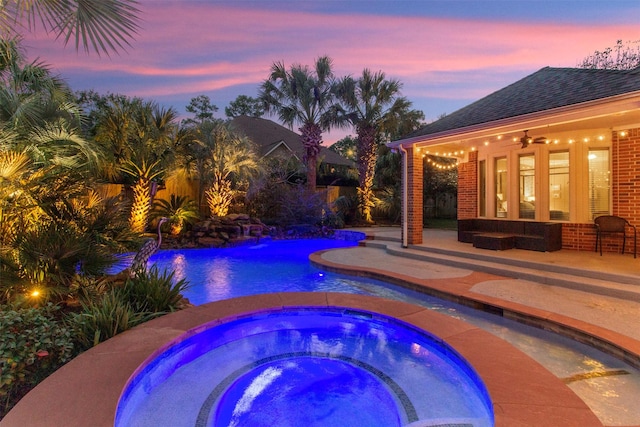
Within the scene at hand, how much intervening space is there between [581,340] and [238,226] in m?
11.2

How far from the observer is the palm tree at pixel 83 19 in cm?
307

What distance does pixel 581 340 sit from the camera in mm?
3695

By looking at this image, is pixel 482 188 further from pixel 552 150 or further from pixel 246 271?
pixel 246 271

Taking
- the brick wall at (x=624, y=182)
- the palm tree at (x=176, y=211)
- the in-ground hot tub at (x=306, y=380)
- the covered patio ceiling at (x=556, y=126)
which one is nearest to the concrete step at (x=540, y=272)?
the brick wall at (x=624, y=182)

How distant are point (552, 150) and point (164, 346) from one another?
964cm

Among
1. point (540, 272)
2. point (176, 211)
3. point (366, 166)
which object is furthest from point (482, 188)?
point (176, 211)

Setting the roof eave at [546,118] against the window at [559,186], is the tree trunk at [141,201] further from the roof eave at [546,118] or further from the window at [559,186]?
the window at [559,186]

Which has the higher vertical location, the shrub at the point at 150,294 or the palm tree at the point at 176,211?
the palm tree at the point at 176,211

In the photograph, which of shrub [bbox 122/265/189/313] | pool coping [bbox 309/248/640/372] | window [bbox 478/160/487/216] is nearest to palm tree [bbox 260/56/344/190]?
window [bbox 478/160/487/216]

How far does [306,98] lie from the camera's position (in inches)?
Answer: 608

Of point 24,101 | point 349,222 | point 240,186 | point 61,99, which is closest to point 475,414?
point 24,101

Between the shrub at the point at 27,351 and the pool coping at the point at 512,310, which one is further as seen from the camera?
the pool coping at the point at 512,310

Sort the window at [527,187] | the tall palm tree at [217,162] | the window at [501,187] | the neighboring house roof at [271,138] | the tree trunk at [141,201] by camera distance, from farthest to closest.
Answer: the neighboring house roof at [271,138]
the tall palm tree at [217,162]
the tree trunk at [141,201]
the window at [501,187]
the window at [527,187]

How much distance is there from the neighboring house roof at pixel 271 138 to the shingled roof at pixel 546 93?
39.2 ft
